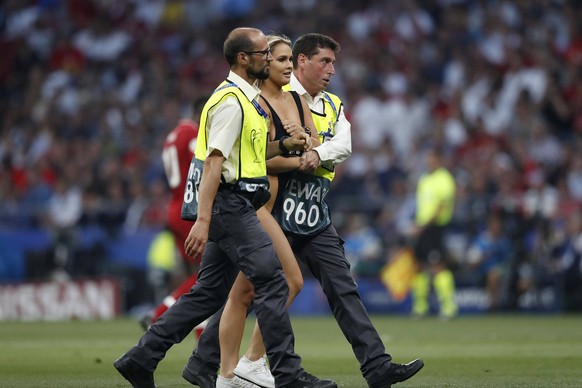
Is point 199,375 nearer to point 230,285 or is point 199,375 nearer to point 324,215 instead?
point 230,285

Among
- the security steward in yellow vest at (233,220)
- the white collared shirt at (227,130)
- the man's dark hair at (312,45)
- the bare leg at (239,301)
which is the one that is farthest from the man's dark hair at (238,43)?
the bare leg at (239,301)

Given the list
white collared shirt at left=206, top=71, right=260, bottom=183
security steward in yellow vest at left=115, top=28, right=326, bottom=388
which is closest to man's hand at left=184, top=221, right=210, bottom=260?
security steward in yellow vest at left=115, top=28, right=326, bottom=388

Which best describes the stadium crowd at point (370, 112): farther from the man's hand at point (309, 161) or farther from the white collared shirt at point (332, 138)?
the man's hand at point (309, 161)

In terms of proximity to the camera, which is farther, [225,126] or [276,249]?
[276,249]

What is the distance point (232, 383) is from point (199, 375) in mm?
252

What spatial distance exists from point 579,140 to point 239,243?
46.8 ft

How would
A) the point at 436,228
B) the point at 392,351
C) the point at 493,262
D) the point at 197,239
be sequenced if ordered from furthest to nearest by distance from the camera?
the point at 493,262, the point at 436,228, the point at 392,351, the point at 197,239

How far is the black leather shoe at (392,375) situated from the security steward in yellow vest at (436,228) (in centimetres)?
1105

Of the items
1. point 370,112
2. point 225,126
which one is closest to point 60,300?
point 370,112

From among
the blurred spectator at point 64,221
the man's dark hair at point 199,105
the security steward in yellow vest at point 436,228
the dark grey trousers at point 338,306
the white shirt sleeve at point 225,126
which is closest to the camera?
the white shirt sleeve at point 225,126

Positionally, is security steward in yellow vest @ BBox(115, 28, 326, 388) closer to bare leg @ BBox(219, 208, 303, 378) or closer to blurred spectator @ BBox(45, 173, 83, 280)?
bare leg @ BBox(219, 208, 303, 378)

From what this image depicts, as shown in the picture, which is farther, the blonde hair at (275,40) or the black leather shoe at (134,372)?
the blonde hair at (275,40)

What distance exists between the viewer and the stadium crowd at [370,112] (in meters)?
20.3

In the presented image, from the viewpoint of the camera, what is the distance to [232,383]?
8312 mm
